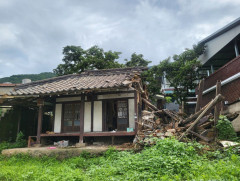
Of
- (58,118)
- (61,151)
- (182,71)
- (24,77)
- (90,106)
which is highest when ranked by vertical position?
(24,77)

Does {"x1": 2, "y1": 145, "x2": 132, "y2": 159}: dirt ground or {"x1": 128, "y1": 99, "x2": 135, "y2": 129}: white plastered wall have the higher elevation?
{"x1": 128, "y1": 99, "x2": 135, "y2": 129}: white plastered wall

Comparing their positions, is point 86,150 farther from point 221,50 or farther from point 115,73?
point 221,50

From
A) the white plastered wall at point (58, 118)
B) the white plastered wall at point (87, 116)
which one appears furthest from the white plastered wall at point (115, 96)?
the white plastered wall at point (58, 118)

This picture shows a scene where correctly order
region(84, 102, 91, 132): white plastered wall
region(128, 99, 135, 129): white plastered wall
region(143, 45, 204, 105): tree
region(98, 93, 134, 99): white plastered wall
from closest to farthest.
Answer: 1. region(128, 99, 135, 129): white plastered wall
2. region(98, 93, 134, 99): white plastered wall
3. region(84, 102, 91, 132): white plastered wall
4. region(143, 45, 204, 105): tree

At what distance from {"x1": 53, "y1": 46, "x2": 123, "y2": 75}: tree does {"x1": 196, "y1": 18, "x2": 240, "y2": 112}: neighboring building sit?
33.5ft

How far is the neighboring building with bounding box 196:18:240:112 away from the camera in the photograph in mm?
11941

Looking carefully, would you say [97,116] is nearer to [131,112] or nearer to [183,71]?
[131,112]

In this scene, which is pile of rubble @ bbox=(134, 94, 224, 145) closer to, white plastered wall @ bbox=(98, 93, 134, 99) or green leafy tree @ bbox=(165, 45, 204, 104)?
white plastered wall @ bbox=(98, 93, 134, 99)

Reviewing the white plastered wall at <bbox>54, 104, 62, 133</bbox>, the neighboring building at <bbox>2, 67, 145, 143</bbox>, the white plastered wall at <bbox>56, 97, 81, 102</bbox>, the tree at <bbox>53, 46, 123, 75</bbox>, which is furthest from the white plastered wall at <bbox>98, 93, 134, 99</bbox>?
the tree at <bbox>53, 46, 123, 75</bbox>

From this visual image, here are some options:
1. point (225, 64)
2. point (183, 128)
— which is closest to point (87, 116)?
point (183, 128)

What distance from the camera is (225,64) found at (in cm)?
1385

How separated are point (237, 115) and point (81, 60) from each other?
745 inches

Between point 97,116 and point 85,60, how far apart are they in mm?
12688

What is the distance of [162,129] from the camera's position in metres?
9.91
